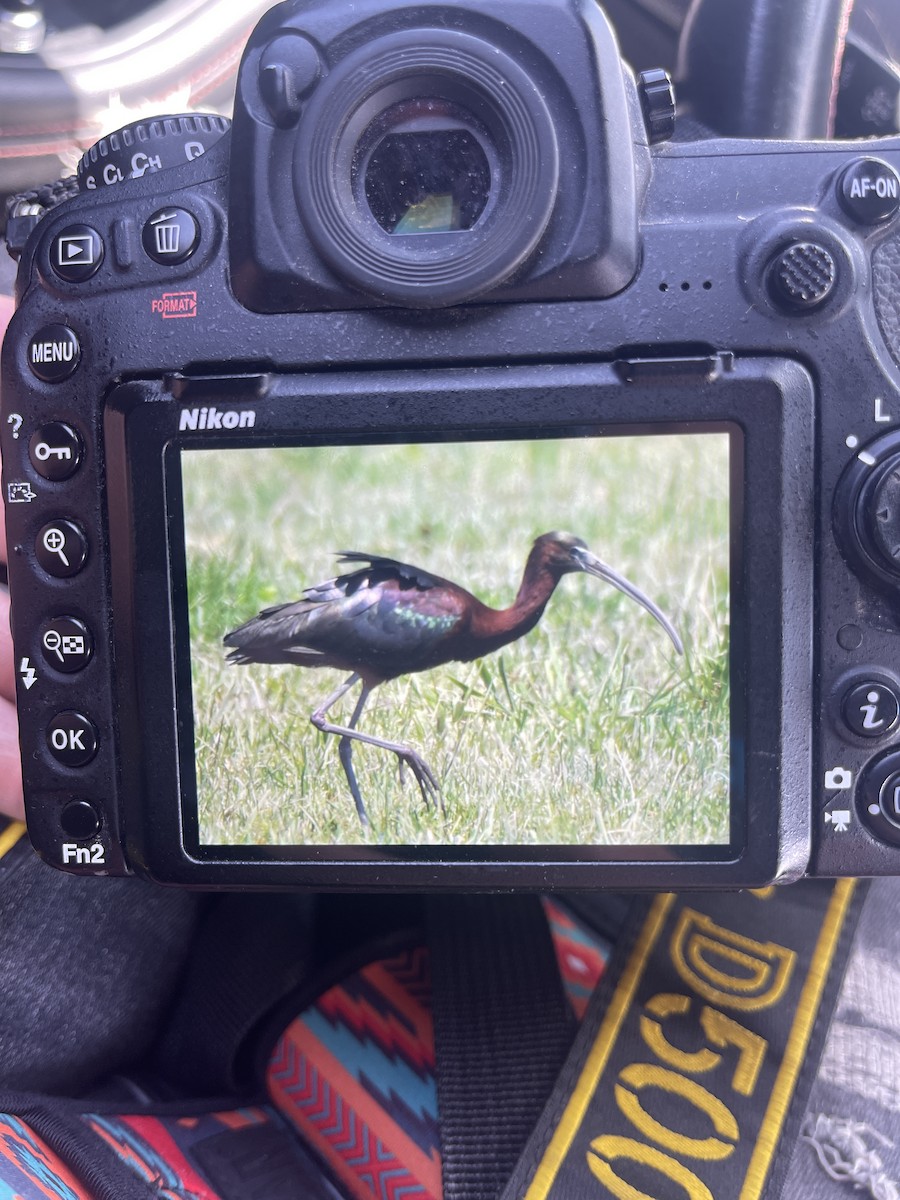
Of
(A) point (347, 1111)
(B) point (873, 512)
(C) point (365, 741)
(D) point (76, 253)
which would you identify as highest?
(D) point (76, 253)

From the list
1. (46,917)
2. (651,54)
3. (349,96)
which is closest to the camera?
(349,96)

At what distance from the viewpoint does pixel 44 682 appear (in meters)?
0.48

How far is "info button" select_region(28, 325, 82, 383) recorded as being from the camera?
460 millimetres

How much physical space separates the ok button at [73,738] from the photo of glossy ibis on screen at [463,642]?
53 millimetres

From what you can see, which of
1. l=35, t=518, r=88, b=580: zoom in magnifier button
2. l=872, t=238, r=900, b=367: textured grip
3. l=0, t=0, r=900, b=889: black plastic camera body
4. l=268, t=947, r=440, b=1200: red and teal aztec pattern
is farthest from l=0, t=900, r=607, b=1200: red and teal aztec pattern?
l=872, t=238, r=900, b=367: textured grip

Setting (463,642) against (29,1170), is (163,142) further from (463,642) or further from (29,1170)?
(29,1170)

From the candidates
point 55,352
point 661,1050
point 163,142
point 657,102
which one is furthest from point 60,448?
Result: point 661,1050

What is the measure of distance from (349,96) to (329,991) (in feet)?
1.51

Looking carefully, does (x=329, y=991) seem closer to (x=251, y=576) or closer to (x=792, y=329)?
(x=251, y=576)

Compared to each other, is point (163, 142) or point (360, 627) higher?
point (163, 142)

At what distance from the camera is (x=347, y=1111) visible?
543 mm

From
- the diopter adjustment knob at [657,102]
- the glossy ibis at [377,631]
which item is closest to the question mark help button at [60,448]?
the glossy ibis at [377,631]

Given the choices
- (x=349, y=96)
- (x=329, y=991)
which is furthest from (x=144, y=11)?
(x=329, y=991)

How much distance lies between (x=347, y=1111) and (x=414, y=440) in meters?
0.36
